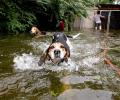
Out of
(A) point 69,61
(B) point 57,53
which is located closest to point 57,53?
(B) point 57,53

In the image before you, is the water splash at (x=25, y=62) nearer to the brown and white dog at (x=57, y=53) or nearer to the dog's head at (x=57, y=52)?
the brown and white dog at (x=57, y=53)

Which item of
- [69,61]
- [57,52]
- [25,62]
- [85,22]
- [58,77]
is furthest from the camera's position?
[85,22]

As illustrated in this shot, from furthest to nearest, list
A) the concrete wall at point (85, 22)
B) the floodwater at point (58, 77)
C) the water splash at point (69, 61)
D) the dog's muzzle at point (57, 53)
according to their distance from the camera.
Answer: the concrete wall at point (85, 22) < the water splash at point (69, 61) < the dog's muzzle at point (57, 53) < the floodwater at point (58, 77)

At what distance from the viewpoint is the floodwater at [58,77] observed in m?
7.50

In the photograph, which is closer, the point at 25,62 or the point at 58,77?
the point at 58,77

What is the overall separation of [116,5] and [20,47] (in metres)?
15.3

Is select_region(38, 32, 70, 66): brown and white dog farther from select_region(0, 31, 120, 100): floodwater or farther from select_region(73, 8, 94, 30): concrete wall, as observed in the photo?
select_region(73, 8, 94, 30): concrete wall

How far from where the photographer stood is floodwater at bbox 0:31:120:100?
295 inches

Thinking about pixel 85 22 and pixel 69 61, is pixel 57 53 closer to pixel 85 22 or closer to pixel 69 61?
pixel 69 61

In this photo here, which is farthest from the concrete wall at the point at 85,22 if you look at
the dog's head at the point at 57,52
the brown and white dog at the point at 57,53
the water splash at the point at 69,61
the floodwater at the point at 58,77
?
the dog's head at the point at 57,52

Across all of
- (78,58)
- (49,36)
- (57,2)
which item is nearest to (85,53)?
(78,58)

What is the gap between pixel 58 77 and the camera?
9.31 m

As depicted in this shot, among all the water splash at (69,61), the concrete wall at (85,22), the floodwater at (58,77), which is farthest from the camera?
the concrete wall at (85,22)

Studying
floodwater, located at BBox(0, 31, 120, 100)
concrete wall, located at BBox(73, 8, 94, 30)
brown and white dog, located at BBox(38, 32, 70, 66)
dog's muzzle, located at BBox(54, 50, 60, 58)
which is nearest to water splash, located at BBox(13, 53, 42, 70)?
floodwater, located at BBox(0, 31, 120, 100)
